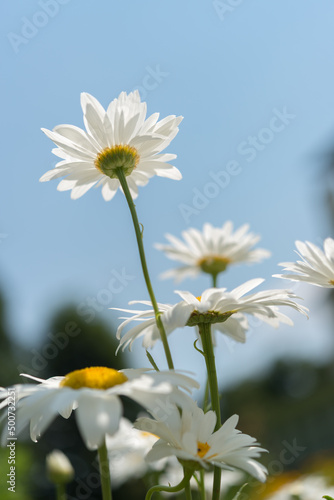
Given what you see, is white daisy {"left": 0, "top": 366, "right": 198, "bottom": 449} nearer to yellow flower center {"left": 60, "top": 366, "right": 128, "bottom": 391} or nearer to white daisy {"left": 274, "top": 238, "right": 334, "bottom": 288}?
yellow flower center {"left": 60, "top": 366, "right": 128, "bottom": 391}

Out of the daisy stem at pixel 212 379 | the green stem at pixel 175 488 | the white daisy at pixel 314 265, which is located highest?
the white daisy at pixel 314 265

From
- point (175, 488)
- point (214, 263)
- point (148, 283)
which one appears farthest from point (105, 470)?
point (214, 263)

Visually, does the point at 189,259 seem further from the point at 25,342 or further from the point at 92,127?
the point at 25,342

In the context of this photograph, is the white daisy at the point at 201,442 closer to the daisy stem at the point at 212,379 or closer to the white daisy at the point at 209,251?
the daisy stem at the point at 212,379

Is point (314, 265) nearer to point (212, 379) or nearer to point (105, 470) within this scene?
point (212, 379)

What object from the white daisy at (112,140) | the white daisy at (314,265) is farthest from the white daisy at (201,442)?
the white daisy at (112,140)

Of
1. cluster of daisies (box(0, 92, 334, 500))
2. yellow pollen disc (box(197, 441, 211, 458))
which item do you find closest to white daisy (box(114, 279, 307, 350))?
cluster of daisies (box(0, 92, 334, 500))

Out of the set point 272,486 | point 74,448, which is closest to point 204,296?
point 272,486
